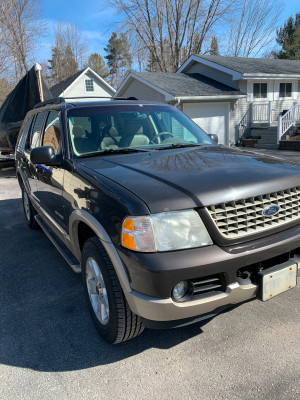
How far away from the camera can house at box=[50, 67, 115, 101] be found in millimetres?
29688

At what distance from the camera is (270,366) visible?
7.29 ft

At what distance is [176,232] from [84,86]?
31.9m

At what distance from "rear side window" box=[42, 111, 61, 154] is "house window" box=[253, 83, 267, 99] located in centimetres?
1772

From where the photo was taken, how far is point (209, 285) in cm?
204

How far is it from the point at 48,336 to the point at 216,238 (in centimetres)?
170

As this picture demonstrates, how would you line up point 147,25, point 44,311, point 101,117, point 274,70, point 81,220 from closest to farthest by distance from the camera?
1. point 81,220
2. point 44,311
3. point 101,117
4. point 274,70
5. point 147,25

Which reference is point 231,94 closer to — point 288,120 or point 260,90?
point 260,90

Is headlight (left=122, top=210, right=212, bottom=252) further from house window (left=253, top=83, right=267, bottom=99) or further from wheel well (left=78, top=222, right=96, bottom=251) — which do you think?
house window (left=253, top=83, right=267, bottom=99)

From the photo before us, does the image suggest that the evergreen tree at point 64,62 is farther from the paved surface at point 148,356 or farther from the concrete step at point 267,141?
the paved surface at point 148,356

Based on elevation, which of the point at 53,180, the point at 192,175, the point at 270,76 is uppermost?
the point at 270,76

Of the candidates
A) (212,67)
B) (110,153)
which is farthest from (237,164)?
(212,67)

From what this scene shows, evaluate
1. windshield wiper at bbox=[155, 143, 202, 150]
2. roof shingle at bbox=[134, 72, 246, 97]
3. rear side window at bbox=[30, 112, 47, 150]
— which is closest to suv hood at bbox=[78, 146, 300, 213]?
windshield wiper at bbox=[155, 143, 202, 150]

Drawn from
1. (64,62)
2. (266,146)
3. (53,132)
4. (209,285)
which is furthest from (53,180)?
(64,62)

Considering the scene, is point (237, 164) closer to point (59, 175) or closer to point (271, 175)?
point (271, 175)
